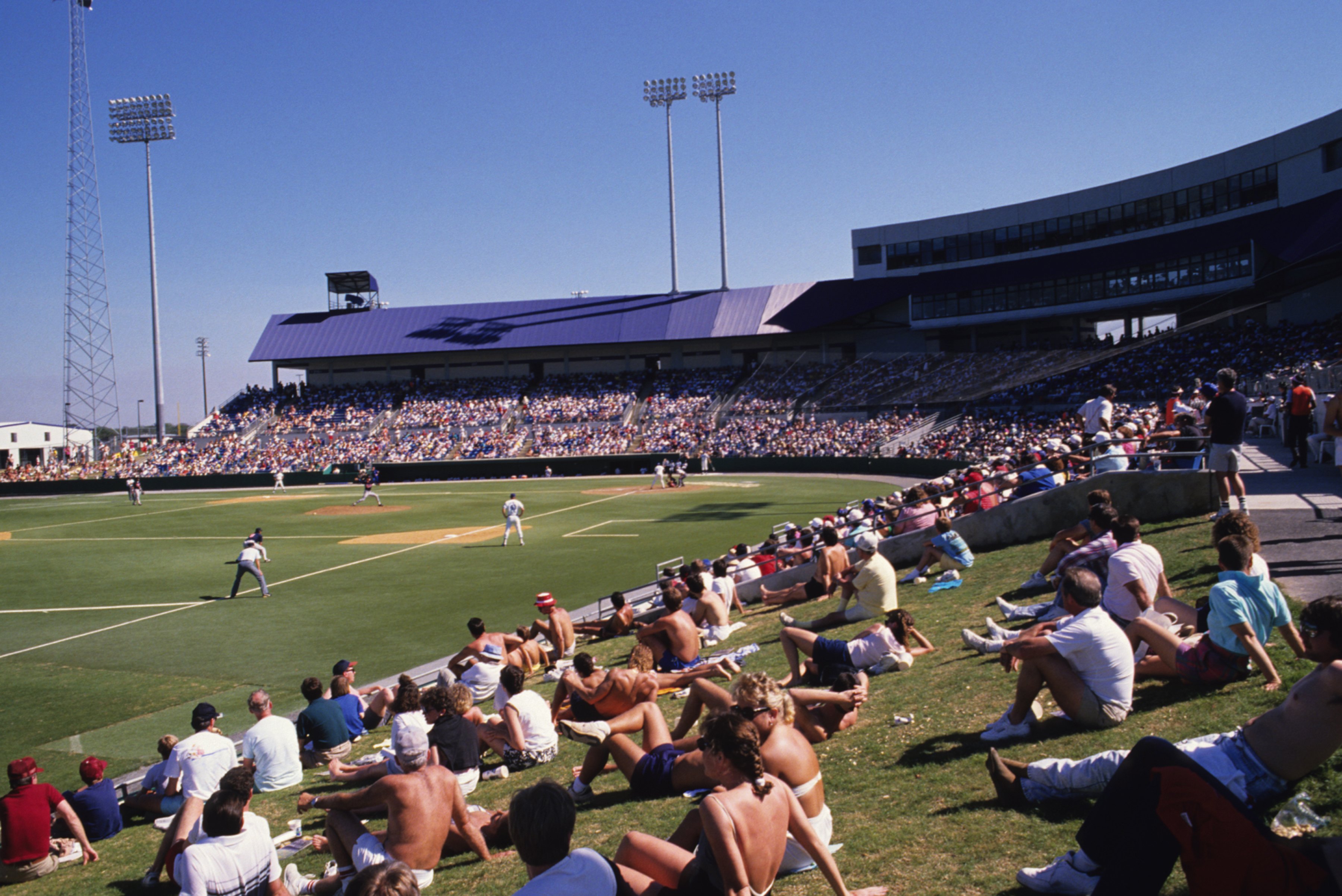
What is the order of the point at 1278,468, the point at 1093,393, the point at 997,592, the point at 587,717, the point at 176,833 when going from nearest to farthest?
the point at 176,833
the point at 587,717
the point at 997,592
the point at 1278,468
the point at 1093,393

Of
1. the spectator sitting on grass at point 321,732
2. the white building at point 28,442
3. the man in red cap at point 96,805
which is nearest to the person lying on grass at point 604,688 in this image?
the spectator sitting on grass at point 321,732

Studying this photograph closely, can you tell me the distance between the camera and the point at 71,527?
39.4m

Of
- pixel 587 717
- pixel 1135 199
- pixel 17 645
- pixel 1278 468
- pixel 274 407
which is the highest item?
pixel 1135 199

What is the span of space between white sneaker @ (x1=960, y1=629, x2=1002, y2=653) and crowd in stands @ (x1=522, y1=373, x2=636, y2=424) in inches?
2338

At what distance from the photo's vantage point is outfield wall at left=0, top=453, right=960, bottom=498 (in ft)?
182

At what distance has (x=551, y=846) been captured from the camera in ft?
12.7

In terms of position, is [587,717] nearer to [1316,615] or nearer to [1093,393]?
[1316,615]

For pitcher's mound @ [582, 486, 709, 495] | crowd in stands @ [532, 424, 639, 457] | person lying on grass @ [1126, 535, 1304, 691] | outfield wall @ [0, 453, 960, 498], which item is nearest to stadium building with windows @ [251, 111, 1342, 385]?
crowd in stands @ [532, 424, 639, 457]

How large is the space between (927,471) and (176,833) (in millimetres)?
42128

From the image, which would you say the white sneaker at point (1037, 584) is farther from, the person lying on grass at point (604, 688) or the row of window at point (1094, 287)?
the row of window at point (1094, 287)

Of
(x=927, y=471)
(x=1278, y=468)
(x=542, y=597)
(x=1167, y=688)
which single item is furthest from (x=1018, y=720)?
(x=927, y=471)

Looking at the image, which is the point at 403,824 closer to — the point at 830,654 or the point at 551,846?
the point at 551,846

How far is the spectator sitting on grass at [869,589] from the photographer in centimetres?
1095

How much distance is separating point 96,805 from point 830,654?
22.8ft
